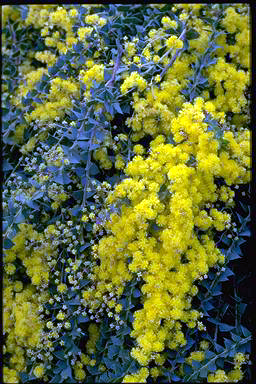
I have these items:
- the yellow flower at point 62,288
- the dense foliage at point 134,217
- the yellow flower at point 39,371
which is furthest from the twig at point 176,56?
the yellow flower at point 39,371

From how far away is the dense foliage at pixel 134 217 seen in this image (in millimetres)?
1769

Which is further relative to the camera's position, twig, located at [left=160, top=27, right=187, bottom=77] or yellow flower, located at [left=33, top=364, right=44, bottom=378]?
twig, located at [left=160, top=27, right=187, bottom=77]

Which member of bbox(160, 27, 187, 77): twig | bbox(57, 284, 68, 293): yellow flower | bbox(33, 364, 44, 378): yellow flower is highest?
bbox(160, 27, 187, 77): twig

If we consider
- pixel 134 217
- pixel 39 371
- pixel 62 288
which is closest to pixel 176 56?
pixel 134 217

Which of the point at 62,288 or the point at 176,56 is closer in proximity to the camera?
the point at 62,288

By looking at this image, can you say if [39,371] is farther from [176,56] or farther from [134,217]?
[176,56]

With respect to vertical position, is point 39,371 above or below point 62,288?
below

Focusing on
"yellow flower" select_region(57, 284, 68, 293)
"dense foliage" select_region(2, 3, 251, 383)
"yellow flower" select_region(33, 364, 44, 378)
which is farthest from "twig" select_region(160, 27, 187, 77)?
"yellow flower" select_region(33, 364, 44, 378)

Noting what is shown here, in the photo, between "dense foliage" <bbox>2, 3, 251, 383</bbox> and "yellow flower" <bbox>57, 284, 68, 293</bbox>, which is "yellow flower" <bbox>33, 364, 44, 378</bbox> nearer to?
"dense foliage" <bbox>2, 3, 251, 383</bbox>

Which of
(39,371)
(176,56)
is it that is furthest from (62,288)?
(176,56)

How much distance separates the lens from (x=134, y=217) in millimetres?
1771

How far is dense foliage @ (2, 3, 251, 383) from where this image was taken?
177 cm

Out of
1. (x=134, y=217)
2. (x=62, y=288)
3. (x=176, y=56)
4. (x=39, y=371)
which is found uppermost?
(x=176, y=56)

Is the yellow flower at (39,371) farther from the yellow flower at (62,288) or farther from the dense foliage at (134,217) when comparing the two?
the yellow flower at (62,288)
